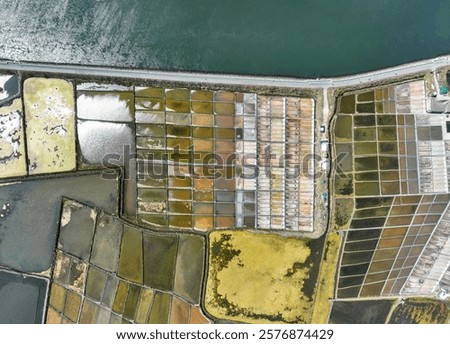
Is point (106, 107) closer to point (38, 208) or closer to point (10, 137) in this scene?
point (10, 137)

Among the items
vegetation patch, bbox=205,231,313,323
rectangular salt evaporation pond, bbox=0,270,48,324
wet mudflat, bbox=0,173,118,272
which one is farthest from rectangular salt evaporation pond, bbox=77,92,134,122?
rectangular salt evaporation pond, bbox=0,270,48,324

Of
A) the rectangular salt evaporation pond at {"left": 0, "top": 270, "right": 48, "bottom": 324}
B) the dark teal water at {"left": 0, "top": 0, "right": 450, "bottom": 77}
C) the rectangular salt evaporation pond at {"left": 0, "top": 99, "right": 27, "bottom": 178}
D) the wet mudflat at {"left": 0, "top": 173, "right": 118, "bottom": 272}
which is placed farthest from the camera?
the dark teal water at {"left": 0, "top": 0, "right": 450, "bottom": 77}

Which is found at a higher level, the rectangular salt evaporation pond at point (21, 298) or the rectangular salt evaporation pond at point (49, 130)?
the rectangular salt evaporation pond at point (49, 130)

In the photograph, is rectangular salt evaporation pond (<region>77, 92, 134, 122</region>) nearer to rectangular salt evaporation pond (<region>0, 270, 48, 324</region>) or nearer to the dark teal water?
the dark teal water

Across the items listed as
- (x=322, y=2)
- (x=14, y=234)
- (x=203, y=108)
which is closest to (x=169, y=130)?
(x=203, y=108)

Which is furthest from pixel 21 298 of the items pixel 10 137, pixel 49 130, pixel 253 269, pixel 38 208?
pixel 253 269

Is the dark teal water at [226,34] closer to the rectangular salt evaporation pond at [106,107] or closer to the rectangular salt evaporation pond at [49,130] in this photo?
the rectangular salt evaporation pond at [106,107]

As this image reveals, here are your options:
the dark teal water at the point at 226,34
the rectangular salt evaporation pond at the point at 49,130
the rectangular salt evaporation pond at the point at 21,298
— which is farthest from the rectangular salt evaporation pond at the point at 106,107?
the rectangular salt evaporation pond at the point at 21,298
